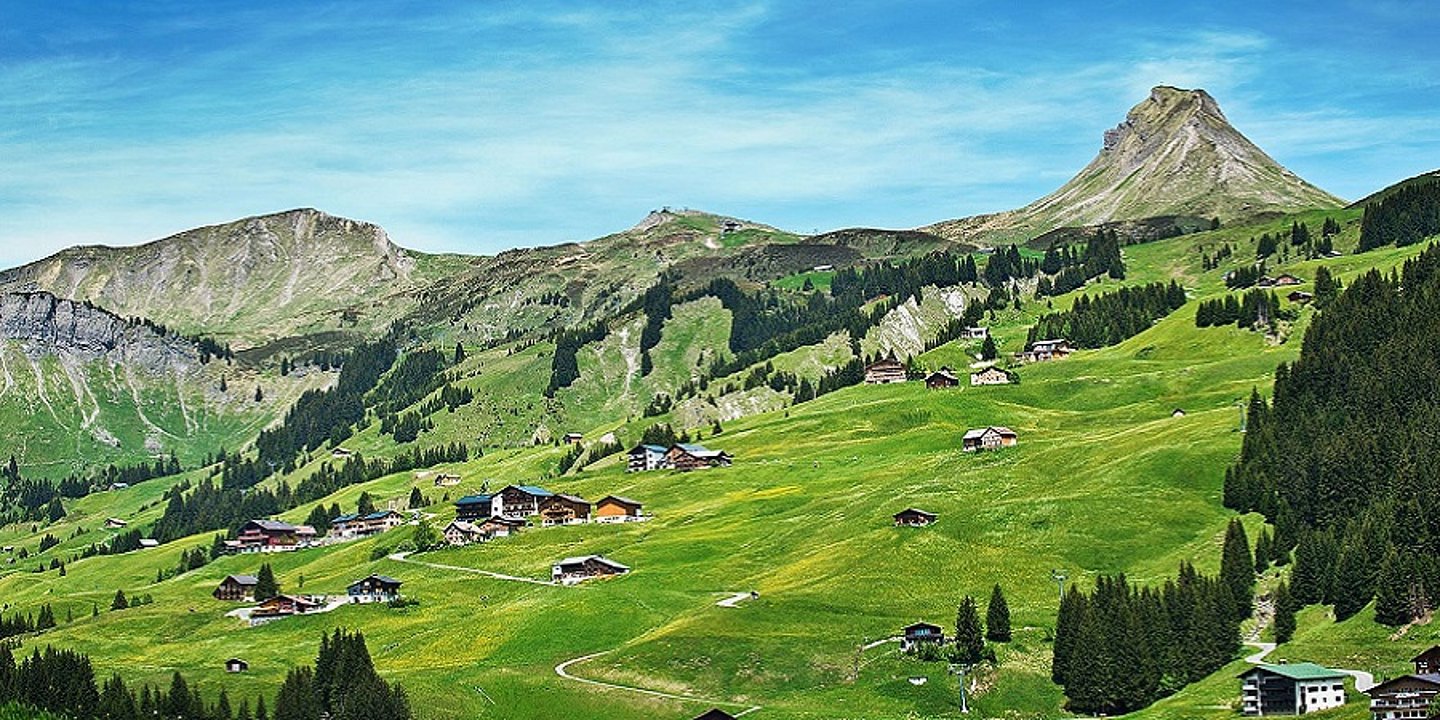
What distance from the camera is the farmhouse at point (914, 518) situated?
632ft

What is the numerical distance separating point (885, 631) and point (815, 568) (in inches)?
1088

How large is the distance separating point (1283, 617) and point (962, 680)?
2975 cm

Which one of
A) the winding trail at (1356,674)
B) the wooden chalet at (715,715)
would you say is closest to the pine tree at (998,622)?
the winding trail at (1356,674)

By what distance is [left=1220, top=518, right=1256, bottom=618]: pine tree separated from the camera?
488 feet

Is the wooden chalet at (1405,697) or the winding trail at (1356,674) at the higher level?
the wooden chalet at (1405,697)

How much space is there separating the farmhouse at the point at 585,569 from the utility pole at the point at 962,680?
64303mm

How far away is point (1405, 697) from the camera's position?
10612cm

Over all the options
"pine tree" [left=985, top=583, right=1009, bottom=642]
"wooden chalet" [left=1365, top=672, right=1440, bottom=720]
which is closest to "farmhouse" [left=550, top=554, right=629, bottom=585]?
"pine tree" [left=985, top=583, right=1009, bottom=642]

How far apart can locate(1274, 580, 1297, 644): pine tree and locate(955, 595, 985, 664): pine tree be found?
26114 mm

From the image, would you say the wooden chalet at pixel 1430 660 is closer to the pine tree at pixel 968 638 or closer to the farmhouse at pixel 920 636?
the pine tree at pixel 968 638

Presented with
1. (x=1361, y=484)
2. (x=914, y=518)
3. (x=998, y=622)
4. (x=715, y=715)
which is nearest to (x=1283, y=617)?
(x=998, y=622)

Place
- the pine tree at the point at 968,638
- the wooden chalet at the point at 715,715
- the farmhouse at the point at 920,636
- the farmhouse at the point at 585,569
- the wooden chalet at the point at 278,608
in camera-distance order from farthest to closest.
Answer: the wooden chalet at the point at 278,608, the farmhouse at the point at 585,569, the farmhouse at the point at 920,636, the pine tree at the point at 968,638, the wooden chalet at the point at 715,715

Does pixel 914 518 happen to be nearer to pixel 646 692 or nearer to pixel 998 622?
pixel 998 622

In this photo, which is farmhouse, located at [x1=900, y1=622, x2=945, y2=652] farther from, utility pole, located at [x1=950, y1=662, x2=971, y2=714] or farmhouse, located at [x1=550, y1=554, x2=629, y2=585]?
farmhouse, located at [x1=550, y1=554, x2=629, y2=585]
